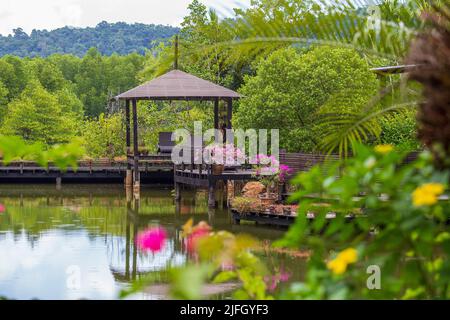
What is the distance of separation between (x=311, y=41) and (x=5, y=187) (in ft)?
88.3

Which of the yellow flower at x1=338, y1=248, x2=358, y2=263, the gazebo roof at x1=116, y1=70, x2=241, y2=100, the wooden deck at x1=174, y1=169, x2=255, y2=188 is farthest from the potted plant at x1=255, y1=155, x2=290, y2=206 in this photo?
the yellow flower at x1=338, y1=248, x2=358, y2=263

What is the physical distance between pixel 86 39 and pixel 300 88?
87492mm

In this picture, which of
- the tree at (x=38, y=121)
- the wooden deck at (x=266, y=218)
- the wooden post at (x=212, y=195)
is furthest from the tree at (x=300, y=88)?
the tree at (x=38, y=121)

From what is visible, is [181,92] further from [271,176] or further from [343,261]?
[343,261]

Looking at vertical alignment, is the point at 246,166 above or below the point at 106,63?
below

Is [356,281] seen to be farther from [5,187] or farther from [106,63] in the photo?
[106,63]

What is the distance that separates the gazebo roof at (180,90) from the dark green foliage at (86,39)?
77.0 meters

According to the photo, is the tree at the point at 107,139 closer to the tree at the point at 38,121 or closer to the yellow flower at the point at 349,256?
the tree at the point at 38,121

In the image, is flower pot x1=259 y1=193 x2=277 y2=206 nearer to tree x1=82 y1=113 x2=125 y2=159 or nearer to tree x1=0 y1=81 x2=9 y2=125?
tree x1=82 y1=113 x2=125 y2=159

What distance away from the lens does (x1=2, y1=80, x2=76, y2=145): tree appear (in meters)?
38.4

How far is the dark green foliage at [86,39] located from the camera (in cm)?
10512
